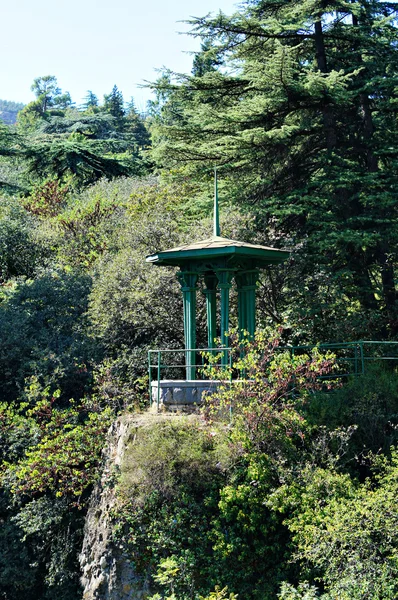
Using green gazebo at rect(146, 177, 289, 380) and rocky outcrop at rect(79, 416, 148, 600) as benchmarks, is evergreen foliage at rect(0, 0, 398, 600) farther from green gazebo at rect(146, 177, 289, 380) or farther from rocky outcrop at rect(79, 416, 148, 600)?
green gazebo at rect(146, 177, 289, 380)

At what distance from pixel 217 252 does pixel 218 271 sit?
468 mm

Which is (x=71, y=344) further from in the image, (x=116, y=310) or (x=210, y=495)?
(x=210, y=495)

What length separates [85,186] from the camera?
28.3 meters

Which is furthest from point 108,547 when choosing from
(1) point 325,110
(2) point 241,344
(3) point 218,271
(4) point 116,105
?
(4) point 116,105

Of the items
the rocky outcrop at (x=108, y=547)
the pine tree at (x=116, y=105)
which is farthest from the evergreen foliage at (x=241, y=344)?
the pine tree at (x=116, y=105)

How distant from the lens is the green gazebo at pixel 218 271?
10727 millimetres

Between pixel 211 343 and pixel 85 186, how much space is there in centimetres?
1880

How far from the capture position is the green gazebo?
1073 cm

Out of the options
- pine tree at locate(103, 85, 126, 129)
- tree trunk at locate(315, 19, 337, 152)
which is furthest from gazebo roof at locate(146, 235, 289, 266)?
pine tree at locate(103, 85, 126, 129)

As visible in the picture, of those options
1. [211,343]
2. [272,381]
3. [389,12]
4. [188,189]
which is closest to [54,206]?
[188,189]

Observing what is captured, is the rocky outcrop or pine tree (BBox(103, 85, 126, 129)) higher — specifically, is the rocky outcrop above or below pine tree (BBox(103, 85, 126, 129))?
below

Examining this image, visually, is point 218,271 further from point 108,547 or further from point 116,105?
point 116,105

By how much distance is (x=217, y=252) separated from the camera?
10.6 metres

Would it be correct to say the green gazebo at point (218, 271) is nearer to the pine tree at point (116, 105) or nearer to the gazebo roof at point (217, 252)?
the gazebo roof at point (217, 252)
